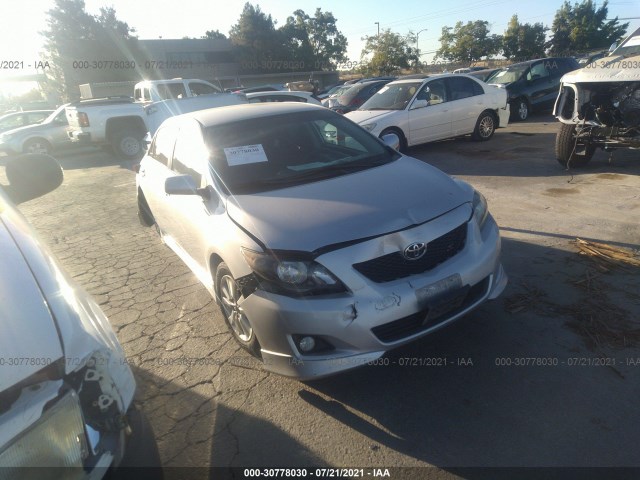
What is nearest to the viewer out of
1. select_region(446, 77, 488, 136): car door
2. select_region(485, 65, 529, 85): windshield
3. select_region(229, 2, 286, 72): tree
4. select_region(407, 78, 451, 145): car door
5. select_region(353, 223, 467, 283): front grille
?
select_region(353, 223, 467, 283): front grille

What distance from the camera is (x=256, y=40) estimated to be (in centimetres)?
4894

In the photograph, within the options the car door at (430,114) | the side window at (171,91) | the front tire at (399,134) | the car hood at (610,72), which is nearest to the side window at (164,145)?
the front tire at (399,134)

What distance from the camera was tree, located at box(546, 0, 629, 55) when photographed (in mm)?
42969

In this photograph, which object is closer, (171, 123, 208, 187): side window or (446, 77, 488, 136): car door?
(171, 123, 208, 187): side window

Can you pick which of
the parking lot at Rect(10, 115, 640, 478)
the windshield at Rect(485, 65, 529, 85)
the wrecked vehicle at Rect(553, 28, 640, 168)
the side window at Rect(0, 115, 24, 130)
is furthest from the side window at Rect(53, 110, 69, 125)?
the wrecked vehicle at Rect(553, 28, 640, 168)

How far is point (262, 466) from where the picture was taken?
7.40 feet

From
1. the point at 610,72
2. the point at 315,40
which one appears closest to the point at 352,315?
the point at 610,72

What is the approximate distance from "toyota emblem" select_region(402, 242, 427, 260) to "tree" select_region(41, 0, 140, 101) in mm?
40217

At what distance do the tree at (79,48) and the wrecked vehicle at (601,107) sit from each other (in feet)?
125

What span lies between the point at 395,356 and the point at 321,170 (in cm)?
149

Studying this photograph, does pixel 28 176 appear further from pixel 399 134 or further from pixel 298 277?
pixel 399 134

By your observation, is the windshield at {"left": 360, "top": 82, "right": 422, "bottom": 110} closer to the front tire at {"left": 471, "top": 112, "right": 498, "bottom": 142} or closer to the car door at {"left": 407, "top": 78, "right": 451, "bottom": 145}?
the car door at {"left": 407, "top": 78, "right": 451, "bottom": 145}

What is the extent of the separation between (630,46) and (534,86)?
6.41 metres

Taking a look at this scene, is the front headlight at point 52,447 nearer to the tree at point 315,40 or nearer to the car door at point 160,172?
the car door at point 160,172
